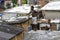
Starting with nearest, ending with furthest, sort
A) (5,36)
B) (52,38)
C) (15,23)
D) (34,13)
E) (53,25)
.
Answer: (52,38) < (5,36) < (53,25) < (15,23) < (34,13)

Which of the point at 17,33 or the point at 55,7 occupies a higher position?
the point at 55,7

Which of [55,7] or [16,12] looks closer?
[55,7]

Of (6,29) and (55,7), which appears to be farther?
(55,7)

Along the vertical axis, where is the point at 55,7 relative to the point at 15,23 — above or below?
above

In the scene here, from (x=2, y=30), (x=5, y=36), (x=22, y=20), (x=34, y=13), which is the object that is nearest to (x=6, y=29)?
(x=2, y=30)

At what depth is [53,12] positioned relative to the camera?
8.61 m

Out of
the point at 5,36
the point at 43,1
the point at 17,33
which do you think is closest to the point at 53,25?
the point at 17,33

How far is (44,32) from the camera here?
5.77 metres

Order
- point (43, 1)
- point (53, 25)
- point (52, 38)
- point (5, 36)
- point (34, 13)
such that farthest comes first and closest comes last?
point (43, 1), point (34, 13), point (53, 25), point (5, 36), point (52, 38)

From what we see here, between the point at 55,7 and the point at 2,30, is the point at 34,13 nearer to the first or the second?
the point at 55,7

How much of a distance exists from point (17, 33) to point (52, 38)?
7.37 feet

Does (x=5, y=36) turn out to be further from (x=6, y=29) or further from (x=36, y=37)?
(x=36, y=37)

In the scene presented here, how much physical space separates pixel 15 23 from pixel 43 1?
284 cm

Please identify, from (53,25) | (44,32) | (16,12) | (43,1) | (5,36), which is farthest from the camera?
(43,1)
